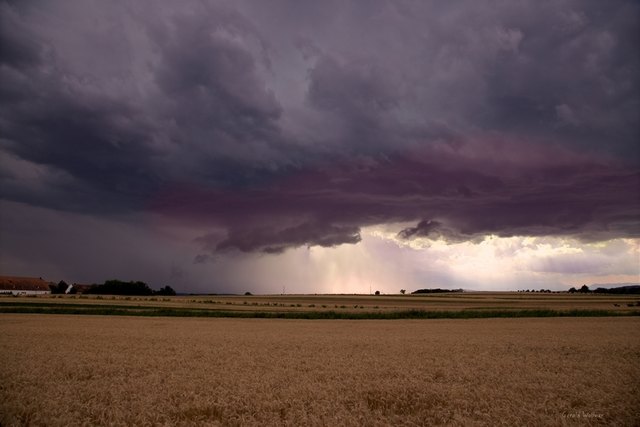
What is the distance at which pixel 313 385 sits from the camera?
14391 millimetres

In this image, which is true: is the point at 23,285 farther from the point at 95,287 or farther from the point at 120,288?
the point at 120,288

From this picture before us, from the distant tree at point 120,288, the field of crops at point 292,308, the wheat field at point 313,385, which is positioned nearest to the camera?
the wheat field at point 313,385

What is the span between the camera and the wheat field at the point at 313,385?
11219mm

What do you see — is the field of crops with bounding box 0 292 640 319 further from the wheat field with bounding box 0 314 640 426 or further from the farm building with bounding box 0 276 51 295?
the farm building with bounding box 0 276 51 295

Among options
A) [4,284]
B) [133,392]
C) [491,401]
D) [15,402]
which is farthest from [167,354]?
[4,284]

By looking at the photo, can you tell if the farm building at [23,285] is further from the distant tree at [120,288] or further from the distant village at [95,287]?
the distant tree at [120,288]

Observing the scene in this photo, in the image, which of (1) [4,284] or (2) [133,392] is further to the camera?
(1) [4,284]

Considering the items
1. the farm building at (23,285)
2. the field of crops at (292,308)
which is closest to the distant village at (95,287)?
the farm building at (23,285)

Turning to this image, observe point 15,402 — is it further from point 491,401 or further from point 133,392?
point 491,401

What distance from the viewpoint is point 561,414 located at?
455 inches

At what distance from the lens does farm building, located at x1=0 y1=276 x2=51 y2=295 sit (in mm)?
170750

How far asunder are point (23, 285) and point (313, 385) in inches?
8391

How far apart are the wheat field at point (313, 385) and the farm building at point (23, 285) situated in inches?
7182

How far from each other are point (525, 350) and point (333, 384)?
16173 mm
